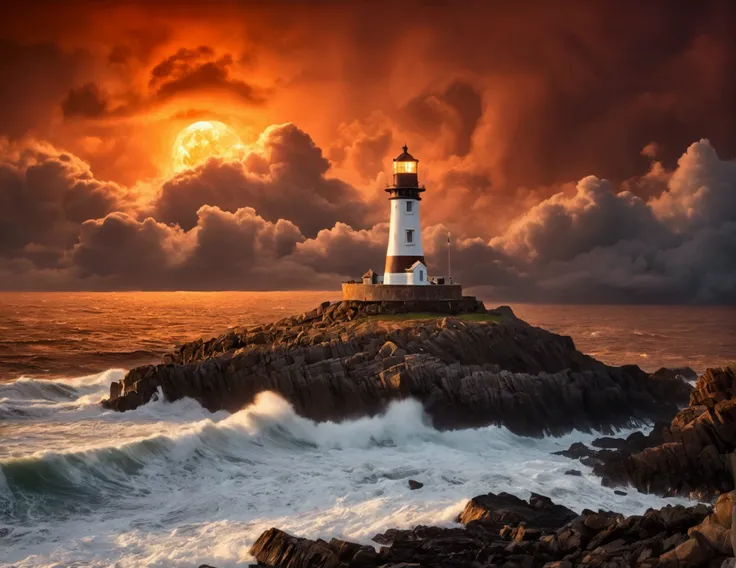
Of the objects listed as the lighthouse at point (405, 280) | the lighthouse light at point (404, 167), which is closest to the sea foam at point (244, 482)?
the lighthouse at point (405, 280)

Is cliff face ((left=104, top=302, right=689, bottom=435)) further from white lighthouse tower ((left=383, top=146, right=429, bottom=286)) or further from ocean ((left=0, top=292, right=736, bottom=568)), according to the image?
white lighthouse tower ((left=383, top=146, right=429, bottom=286))

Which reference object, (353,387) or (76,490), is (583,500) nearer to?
(353,387)

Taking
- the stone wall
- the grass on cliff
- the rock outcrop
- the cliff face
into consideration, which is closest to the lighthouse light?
the stone wall

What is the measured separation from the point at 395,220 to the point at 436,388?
2017cm

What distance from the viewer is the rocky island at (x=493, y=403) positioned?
20297 millimetres

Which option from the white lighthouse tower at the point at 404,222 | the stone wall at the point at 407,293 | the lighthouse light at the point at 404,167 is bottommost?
the stone wall at the point at 407,293

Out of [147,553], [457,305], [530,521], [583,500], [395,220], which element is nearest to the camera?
[147,553]

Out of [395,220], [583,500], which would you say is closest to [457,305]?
[395,220]

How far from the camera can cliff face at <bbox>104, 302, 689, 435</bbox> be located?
3769 centimetres

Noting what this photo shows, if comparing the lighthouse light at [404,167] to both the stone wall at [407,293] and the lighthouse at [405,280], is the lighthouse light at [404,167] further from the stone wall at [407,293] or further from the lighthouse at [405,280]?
the stone wall at [407,293]

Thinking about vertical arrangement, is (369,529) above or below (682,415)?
below

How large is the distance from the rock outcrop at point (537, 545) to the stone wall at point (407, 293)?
2888 cm

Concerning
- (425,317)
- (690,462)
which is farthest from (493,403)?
(425,317)

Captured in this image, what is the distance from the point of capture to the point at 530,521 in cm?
2373
